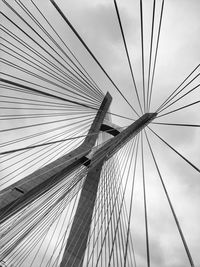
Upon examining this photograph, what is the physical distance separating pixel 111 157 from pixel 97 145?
84cm

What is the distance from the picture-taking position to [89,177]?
12.0 metres

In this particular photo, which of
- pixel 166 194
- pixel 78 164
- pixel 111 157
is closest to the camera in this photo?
pixel 166 194

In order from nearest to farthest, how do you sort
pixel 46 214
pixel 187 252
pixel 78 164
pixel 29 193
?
pixel 187 252
pixel 29 193
pixel 46 214
pixel 78 164

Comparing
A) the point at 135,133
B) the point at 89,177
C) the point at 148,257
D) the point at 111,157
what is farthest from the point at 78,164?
the point at 148,257

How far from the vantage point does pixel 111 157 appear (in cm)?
1255

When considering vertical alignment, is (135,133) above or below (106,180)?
above

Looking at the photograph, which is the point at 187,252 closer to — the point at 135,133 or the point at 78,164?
the point at 78,164

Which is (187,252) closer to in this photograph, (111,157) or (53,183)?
(53,183)

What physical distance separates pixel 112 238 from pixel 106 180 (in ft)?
10.2

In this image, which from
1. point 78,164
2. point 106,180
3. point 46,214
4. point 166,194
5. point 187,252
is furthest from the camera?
point 106,180

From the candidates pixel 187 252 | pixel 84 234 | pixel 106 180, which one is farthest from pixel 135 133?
pixel 187 252

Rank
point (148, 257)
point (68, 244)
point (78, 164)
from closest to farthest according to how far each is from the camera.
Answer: point (148, 257) → point (68, 244) → point (78, 164)

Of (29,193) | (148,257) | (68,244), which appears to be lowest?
(68,244)

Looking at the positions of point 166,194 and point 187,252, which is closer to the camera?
point 187,252
